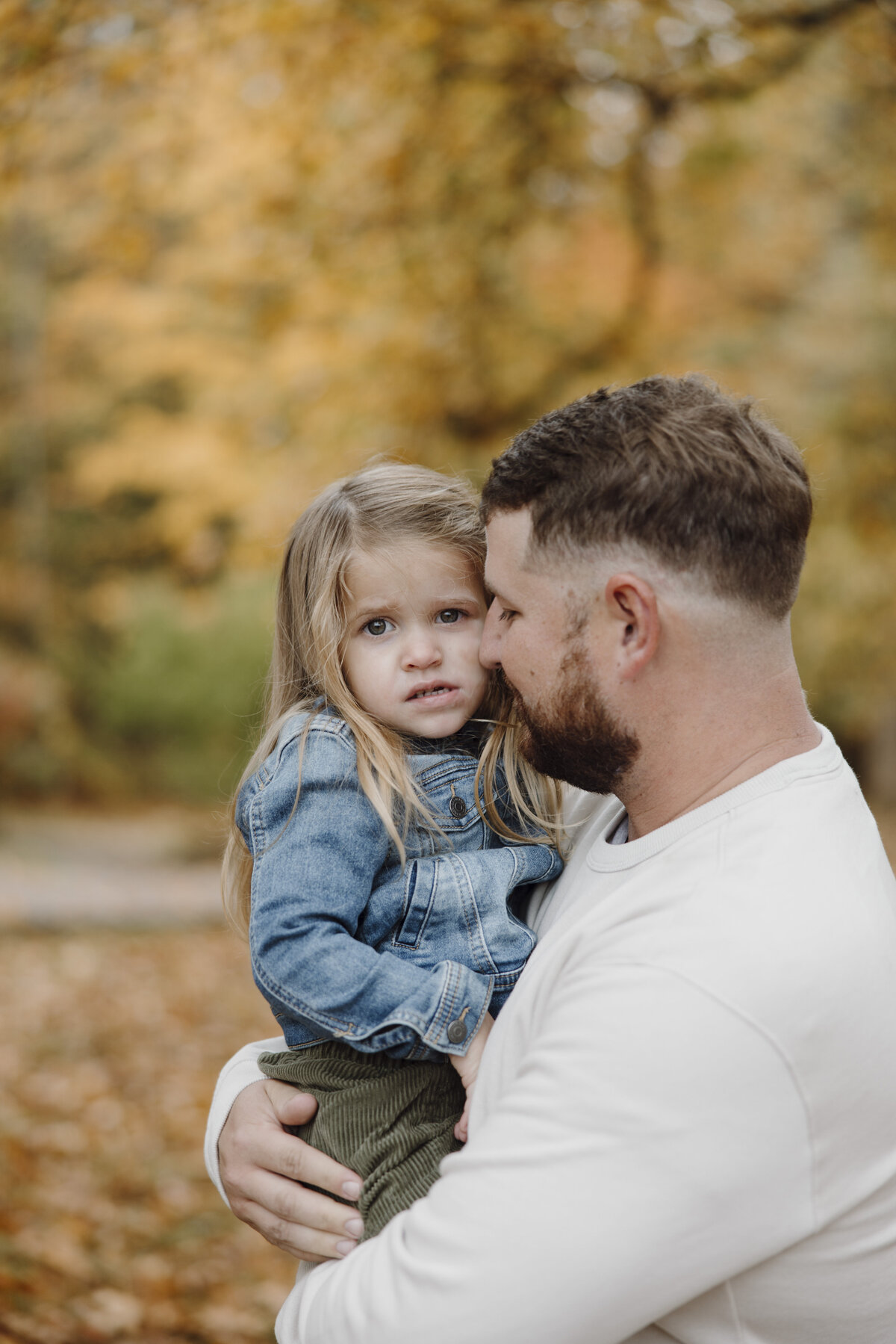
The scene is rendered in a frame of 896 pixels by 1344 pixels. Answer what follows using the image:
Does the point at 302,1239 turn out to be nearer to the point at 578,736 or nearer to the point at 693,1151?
the point at 693,1151

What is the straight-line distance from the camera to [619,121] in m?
9.30

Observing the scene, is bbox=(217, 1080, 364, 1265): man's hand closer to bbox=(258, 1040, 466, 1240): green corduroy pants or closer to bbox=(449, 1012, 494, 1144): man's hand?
bbox=(258, 1040, 466, 1240): green corduroy pants

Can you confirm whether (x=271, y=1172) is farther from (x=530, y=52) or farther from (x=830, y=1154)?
(x=530, y=52)

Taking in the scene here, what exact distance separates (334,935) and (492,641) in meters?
0.55

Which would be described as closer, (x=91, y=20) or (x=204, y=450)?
Result: (x=91, y=20)

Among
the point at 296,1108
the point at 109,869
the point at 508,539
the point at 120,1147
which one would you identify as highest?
the point at 508,539

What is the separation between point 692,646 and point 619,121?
8.88 metres

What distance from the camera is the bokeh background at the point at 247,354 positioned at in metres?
5.40

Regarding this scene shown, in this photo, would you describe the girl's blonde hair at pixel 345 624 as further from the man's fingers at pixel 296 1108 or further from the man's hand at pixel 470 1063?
the man's fingers at pixel 296 1108

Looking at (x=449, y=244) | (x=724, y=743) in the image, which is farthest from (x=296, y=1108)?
(x=449, y=244)

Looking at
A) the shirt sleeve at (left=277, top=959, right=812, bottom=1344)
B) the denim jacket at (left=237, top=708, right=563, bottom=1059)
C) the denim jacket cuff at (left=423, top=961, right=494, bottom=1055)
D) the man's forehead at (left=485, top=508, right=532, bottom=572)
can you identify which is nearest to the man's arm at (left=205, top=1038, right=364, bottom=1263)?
the denim jacket at (left=237, top=708, right=563, bottom=1059)

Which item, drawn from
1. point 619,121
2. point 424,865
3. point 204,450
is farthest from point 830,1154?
point 204,450

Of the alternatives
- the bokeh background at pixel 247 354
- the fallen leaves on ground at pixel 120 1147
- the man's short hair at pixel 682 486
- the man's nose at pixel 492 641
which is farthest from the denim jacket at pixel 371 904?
the fallen leaves on ground at pixel 120 1147

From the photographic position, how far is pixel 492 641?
1947 millimetres
